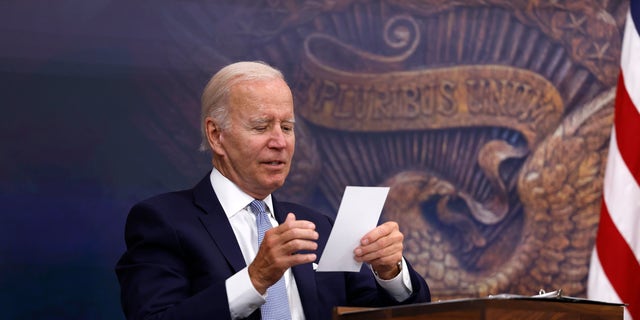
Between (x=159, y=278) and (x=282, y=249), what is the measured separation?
1.45ft

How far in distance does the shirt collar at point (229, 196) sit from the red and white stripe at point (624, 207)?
1.80 m

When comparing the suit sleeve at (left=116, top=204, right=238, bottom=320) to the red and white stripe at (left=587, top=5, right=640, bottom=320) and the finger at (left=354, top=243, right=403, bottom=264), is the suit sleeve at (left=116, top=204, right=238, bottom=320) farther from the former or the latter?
the red and white stripe at (left=587, top=5, right=640, bottom=320)

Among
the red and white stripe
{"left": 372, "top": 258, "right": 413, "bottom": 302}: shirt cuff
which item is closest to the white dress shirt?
{"left": 372, "top": 258, "right": 413, "bottom": 302}: shirt cuff

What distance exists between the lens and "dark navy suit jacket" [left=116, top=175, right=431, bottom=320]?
239 cm

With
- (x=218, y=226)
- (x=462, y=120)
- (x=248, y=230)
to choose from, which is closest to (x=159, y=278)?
(x=218, y=226)

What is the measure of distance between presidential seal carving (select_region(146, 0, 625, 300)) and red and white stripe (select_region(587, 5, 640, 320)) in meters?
0.13

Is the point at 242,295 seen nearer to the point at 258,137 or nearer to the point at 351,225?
the point at 351,225

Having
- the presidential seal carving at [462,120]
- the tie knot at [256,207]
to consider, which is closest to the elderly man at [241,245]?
the tie knot at [256,207]

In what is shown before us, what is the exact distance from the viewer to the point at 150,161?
353 centimetres

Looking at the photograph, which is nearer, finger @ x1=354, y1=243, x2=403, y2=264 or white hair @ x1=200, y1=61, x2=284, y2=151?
finger @ x1=354, y1=243, x2=403, y2=264

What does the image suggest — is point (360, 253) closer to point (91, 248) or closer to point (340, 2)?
point (91, 248)

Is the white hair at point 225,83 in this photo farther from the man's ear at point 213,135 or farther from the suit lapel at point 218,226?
the suit lapel at point 218,226

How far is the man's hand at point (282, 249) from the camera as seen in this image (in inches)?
86.1

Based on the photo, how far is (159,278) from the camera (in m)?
2.46
